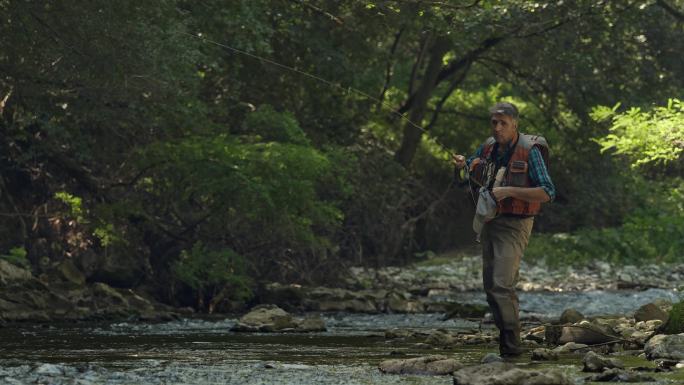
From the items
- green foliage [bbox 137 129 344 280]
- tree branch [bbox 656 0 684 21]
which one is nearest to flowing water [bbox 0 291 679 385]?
green foliage [bbox 137 129 344 280]

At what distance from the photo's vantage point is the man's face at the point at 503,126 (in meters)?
7.80

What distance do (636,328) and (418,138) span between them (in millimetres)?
13339

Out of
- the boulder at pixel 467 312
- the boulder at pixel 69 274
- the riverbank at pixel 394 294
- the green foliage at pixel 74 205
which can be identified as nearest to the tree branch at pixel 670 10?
the riverbank at pixel 394 294

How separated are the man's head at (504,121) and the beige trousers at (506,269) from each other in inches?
21.0

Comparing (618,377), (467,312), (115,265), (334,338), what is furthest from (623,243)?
(618,377)

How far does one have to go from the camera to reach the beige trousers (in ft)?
25.9

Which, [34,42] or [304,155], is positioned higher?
[34,42]

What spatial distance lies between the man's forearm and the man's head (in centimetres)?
36

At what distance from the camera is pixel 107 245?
49.1 ft

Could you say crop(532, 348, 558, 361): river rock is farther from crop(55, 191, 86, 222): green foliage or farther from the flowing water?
crop(55, 191, 86, 222): green foliage

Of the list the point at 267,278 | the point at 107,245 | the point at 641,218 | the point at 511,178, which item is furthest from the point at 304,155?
the point at 641,218

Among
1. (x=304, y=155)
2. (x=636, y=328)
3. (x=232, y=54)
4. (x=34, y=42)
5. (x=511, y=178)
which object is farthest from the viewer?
(x=232, y=54)

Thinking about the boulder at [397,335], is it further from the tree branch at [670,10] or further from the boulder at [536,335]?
the tree branch at [670,10]

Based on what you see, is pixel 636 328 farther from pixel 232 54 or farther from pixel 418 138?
Answer: pixel 418 138
